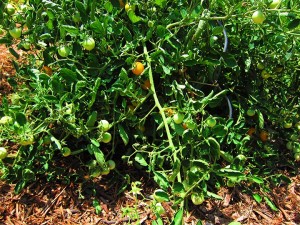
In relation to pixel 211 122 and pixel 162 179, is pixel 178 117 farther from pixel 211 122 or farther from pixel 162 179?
pixel 162 179

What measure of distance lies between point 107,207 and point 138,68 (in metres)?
0.74

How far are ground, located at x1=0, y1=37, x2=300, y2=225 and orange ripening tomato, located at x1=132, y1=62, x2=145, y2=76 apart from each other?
24.1 inches

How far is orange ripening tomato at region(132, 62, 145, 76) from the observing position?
5.87ft

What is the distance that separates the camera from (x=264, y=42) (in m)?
1.97

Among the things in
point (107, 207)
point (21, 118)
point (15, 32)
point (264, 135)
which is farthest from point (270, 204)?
point (15, 32)

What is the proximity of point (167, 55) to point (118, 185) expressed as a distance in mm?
773

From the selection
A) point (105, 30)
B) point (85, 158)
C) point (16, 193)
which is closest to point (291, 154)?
point (85, 158)

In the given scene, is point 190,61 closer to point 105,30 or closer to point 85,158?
point 105,30

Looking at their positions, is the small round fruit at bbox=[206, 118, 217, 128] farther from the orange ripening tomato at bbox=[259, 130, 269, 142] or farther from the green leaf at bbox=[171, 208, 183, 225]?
the orange ripening tomato at bbox=[259, 130, 269, 142]

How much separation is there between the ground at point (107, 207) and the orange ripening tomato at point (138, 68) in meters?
0.61

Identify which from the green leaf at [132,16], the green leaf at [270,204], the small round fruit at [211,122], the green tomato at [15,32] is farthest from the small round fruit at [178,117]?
the green tomato at [15,32]

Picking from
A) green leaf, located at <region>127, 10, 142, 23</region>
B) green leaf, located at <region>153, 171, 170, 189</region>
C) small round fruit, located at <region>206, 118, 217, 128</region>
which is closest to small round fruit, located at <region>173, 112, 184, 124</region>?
small round fruit, located at <region>206, 118, 217, 128</region>

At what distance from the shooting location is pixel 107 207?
199cm

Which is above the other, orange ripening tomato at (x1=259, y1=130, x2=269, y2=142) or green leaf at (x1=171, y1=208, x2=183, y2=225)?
green leaf at (x1=171, y1=208, x2=183, y2=225)
